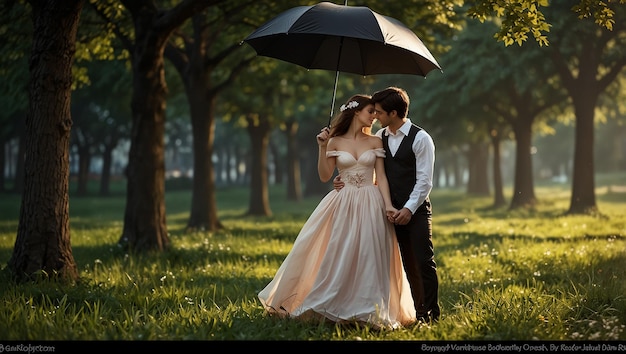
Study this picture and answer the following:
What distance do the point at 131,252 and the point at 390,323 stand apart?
225 inches

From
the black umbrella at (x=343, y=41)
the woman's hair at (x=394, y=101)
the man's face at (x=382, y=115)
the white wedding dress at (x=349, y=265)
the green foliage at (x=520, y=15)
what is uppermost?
the green foliage at (x=520, y=15)

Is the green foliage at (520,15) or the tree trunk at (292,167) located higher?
the green foliage at (520,15)

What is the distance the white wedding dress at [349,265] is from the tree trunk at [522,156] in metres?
19.1

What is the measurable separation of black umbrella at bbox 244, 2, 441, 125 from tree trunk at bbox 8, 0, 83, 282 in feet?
7.73

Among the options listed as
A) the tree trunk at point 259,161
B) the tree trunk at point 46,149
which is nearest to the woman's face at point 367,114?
the tree trunk at point 46,149

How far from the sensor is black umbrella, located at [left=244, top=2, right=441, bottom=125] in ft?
18.9

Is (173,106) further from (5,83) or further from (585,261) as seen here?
(585,261)

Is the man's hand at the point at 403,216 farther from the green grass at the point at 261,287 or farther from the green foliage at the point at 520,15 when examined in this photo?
the green foliage at the point at 520,15

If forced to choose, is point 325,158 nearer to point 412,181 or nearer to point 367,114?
point 367,114

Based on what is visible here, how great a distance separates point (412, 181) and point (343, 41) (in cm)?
199

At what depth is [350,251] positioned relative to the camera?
568 centimetres

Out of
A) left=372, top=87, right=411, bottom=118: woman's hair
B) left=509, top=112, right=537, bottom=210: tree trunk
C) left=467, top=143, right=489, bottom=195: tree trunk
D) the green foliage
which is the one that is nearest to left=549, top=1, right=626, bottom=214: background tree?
left=509, top=112, right=537, bottom=210: tree trunk

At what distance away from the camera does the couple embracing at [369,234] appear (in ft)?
18.4

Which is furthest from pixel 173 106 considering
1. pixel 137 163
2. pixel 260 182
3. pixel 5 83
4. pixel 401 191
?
pixel 401 191
